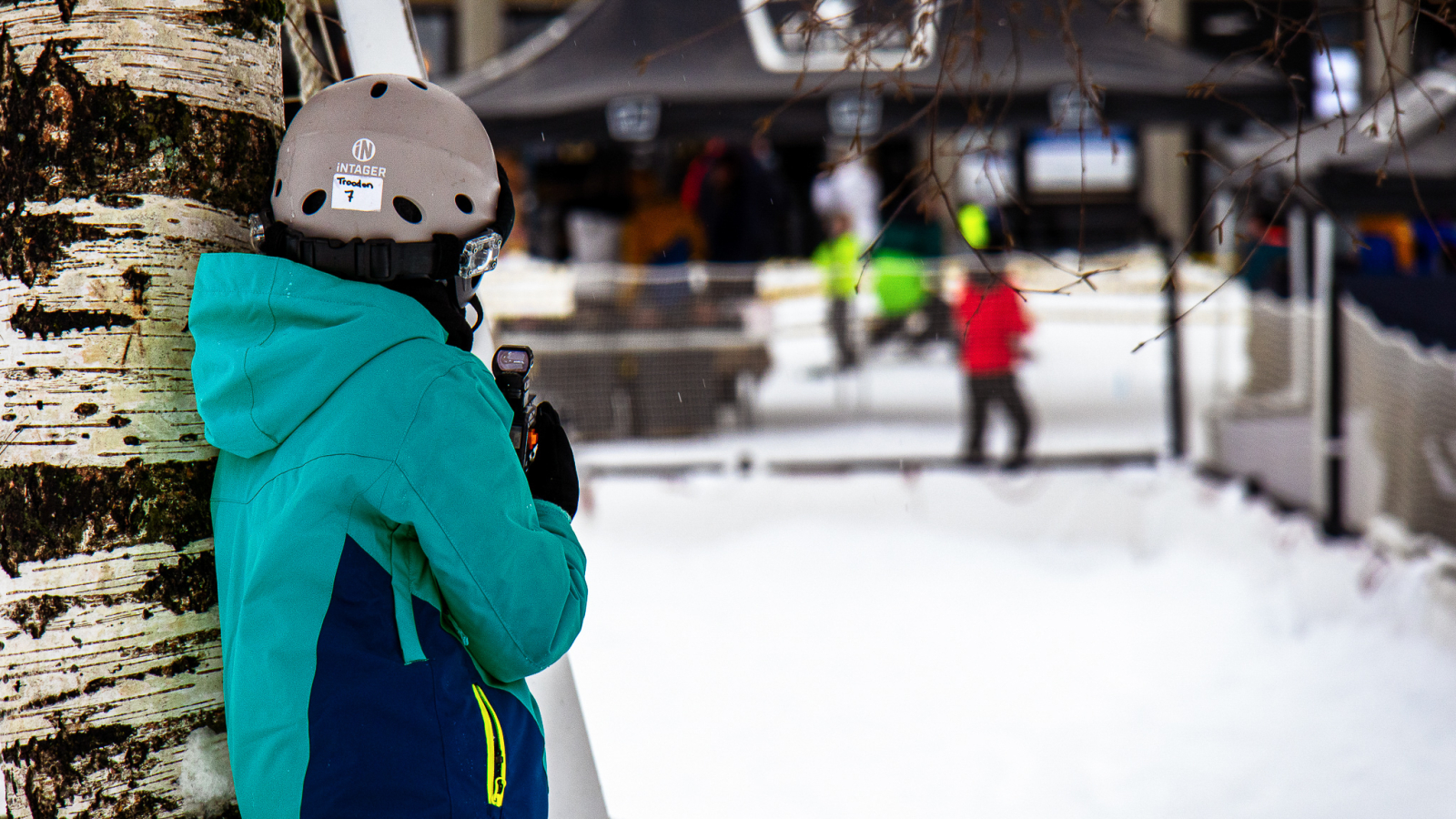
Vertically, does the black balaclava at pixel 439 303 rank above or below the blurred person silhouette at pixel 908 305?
below

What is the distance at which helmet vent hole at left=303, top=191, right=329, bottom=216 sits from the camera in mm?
1482

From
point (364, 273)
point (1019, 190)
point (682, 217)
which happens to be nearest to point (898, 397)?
point (682, 217)

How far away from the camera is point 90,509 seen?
154 centimetres

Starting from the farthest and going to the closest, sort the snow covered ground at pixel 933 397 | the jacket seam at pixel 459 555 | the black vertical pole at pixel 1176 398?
the snow covered ground at pixel 933 397
the black vertical pole at pixel 1176 398
the jacket seam at pixel 459 555

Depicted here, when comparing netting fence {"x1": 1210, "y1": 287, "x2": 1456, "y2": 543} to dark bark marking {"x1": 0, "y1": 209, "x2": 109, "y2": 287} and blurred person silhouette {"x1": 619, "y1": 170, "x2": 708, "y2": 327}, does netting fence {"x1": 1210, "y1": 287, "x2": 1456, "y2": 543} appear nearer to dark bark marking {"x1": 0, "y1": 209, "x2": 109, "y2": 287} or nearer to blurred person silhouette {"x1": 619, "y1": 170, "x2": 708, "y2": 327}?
blurred person silhouette {"x1": 619, "y1": 170, "x2": 708, "y2": 327}

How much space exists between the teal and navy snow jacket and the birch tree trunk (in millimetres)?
185

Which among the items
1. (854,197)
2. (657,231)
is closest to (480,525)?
(657,231)

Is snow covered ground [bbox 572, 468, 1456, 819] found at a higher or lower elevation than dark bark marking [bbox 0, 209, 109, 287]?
lower

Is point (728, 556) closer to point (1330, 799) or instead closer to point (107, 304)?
point (1330, 799)

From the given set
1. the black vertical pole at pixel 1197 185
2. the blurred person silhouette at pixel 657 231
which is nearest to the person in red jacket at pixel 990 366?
the blurred person silhouette at pixel 657 231

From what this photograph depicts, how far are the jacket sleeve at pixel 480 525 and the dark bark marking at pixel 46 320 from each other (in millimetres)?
513

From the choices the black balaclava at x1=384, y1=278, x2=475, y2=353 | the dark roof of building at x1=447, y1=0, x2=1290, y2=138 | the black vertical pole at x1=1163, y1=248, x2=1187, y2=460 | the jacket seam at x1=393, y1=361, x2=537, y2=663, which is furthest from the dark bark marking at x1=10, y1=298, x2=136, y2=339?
the black vertical pole at x1=1163, y1=248, x2=1187, y2=460

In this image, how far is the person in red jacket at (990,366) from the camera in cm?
787

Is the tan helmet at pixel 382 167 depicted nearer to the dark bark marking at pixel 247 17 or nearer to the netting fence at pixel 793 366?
the dark bark marking at pixel 247 17
